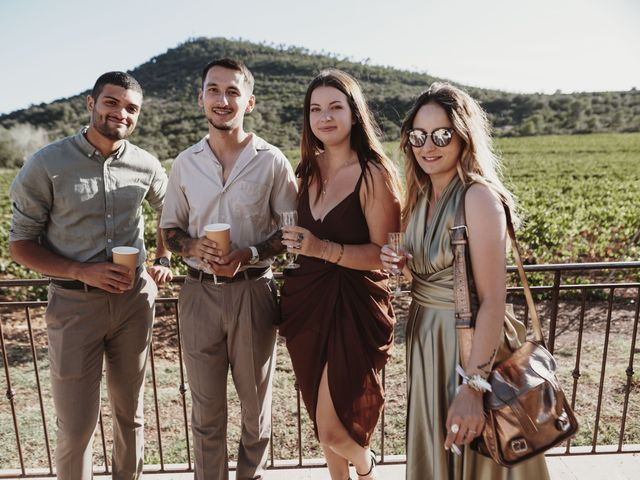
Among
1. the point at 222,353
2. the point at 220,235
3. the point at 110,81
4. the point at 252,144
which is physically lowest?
the point at 222,353

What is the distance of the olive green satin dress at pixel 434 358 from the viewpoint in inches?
83.5

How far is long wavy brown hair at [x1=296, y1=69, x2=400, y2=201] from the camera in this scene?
249 centimetres

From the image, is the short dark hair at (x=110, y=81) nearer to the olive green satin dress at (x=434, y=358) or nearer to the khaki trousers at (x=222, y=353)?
the khaki trousers at (x=222, y=353)

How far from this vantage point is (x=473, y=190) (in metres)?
1.99

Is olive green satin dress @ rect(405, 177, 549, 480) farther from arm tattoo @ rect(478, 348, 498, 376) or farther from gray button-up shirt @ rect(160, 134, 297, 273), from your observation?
gray button-up shirt @ rect(160, 134, 297, 273)

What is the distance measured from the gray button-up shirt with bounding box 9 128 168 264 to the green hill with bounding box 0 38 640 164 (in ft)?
132

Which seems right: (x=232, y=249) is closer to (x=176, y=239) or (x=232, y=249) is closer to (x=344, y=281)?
(x=176, y=239)

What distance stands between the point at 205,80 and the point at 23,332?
22.9 ft

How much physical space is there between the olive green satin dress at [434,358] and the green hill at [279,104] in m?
40.4

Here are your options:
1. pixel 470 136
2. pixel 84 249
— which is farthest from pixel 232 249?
pixel 470 136

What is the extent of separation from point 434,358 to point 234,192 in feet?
4.21

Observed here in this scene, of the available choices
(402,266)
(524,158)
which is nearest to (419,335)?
(402,266)

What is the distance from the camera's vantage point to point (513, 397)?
188 centimetres

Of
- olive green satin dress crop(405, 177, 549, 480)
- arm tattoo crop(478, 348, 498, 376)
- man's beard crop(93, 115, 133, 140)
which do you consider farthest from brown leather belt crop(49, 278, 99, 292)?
arm tattoo crop(478, 348, 498, 376)
